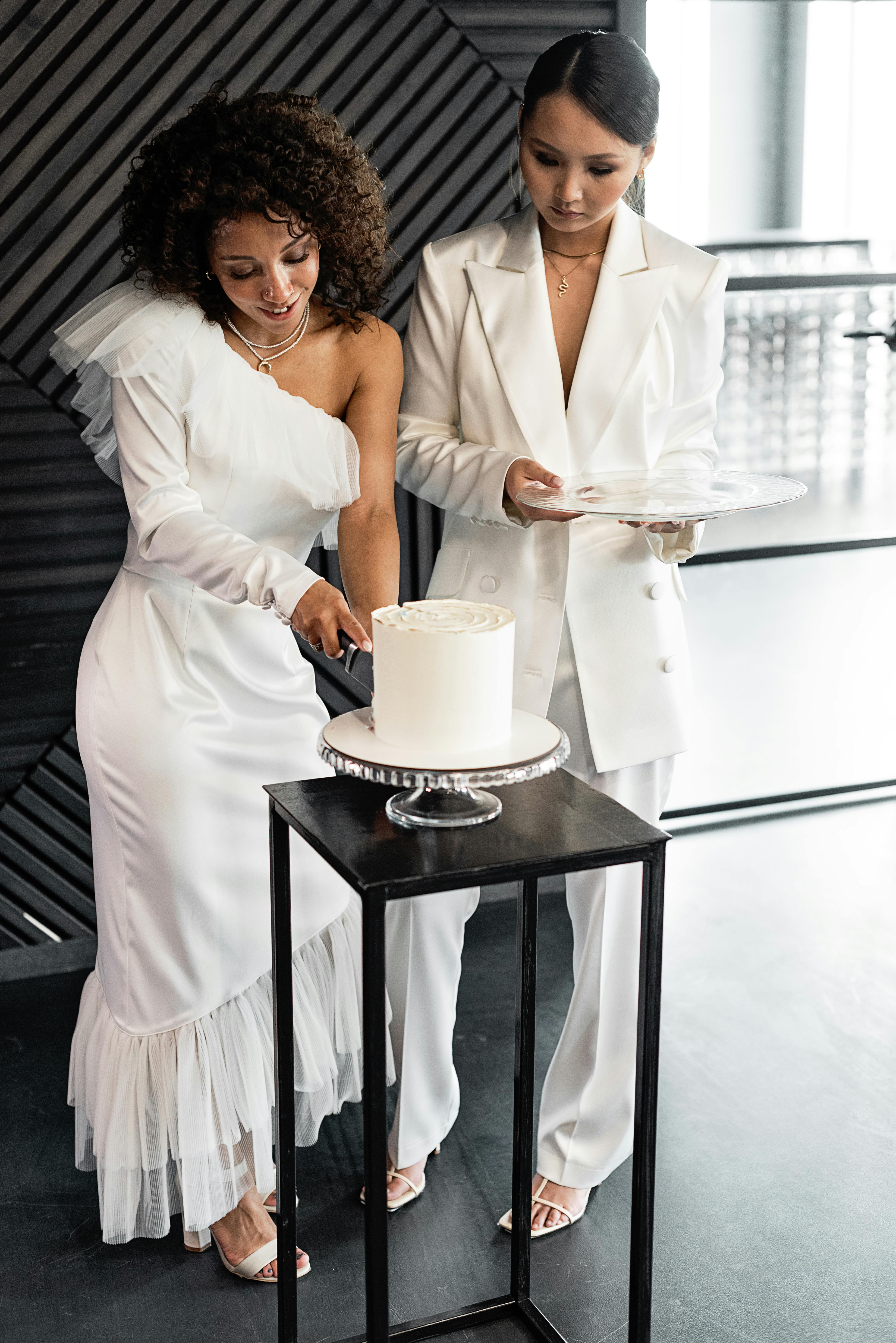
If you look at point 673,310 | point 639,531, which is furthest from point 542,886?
point 673,310

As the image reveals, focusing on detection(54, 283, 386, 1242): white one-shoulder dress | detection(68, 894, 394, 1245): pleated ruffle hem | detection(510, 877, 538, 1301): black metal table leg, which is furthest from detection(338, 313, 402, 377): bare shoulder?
detection(68, 894, 394, 1245): pleated ruffle hem

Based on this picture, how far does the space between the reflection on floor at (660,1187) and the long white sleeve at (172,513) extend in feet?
4.06

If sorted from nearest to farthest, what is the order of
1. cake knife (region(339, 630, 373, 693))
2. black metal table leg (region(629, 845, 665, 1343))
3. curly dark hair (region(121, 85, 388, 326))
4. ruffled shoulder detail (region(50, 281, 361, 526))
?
black metal table leg (region(629, 845, 665, 1343))
cake knife (region(339, 630, 373, 693))
curly dark hair (region(121, 85, 388, 326))
ruffled shoulder detail (region(50, 281, 361, 526))

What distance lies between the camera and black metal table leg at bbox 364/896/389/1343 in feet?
5.36

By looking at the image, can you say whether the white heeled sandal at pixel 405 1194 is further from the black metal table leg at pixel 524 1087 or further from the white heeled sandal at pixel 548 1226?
the black metal table leg at pixel 524 1087

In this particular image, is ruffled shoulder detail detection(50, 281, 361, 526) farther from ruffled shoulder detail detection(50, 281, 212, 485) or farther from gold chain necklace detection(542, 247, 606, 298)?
gold chain necklace detection(542, 247, 606, 298)

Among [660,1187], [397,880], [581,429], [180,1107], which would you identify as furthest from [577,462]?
[660,1187]

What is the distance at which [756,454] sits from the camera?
4422mm

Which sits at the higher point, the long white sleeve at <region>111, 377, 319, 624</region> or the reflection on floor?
the long white sleeve at <region>111, 377, 319, 624</region>

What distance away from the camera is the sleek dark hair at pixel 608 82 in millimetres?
2180

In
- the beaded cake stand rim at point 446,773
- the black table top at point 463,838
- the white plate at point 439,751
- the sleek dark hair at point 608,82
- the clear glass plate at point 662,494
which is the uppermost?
the sleek dark hair at point 608,82

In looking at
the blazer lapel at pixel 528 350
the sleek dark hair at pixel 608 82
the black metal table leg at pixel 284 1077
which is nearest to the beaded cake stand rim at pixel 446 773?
the black metal table leg at pixel 284 1077

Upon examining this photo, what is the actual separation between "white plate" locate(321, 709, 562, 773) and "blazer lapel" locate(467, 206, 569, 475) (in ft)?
2.55

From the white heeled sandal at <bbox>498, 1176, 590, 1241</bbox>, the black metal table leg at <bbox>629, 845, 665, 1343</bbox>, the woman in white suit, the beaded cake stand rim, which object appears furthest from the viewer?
the white heeled sandal at <bbox>498, 1176, 590, 1241</bbox>
